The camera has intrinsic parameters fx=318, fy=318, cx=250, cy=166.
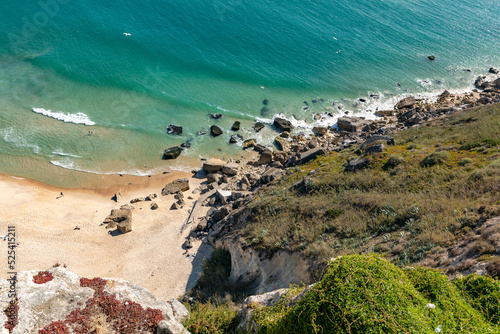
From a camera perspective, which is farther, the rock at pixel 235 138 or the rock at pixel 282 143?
the rock at pixel 235 138

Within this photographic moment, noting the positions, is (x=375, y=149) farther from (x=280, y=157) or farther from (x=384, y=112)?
(x=384, y=112)

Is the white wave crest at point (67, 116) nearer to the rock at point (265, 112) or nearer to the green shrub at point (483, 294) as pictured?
the rock at point (265, 112)

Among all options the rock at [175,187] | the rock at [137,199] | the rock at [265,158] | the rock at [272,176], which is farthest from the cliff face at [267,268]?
the rock at [265,158]

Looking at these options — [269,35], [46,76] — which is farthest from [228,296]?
[269,35]

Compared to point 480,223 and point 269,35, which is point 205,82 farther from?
point 480,223

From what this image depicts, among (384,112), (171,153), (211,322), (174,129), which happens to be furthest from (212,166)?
(384,112)

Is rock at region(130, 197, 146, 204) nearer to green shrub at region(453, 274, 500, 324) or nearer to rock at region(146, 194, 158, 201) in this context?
rock at region(146, 194, 158, 201)
